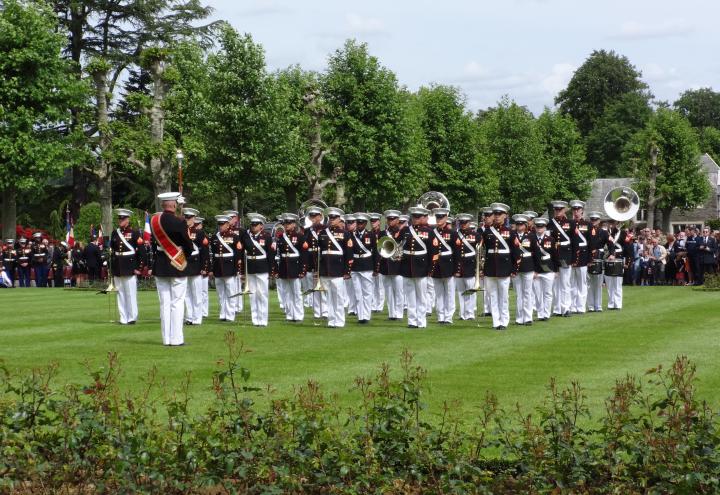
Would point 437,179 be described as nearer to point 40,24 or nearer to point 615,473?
point 40,24

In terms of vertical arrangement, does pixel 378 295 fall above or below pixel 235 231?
below

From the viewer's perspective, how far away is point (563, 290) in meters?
24.7

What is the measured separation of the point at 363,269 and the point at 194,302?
375 cm

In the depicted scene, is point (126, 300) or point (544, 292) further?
point (544, 292)

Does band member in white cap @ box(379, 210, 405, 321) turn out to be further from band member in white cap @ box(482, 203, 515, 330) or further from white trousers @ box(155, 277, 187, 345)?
white trousers @ box(155, 277, 187, 345)

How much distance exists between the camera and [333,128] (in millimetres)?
50750

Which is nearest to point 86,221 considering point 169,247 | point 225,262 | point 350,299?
point 350,299

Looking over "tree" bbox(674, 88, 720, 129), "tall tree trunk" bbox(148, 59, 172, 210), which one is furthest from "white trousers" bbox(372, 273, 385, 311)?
"tree" bbox(674, 88, 720, 129)

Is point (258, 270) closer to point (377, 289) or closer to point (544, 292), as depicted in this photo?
point (377, 289)

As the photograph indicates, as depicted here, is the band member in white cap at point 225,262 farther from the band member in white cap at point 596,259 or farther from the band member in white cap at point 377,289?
the band member in white cap at point 596,259

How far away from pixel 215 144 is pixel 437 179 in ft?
69.8

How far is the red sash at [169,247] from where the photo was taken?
17625mm

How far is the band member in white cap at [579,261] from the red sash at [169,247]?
1059 centimetres

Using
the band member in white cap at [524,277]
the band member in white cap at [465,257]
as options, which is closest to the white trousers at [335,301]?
the band member in white cap at [465,257]
